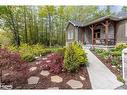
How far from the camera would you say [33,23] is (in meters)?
6.07

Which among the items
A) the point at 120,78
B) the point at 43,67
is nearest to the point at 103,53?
the point at 120,78

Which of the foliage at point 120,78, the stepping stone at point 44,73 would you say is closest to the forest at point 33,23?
the stepping stone at point 44,73

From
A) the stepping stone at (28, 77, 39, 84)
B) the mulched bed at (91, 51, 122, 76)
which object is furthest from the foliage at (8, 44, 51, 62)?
the mulched bed at (91, 51, 122, 76)

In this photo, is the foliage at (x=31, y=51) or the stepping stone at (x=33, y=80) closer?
the stepping stone at (x=33, y=80)

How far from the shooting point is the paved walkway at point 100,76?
486cm

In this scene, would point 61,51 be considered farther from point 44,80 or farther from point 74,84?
point 74,84

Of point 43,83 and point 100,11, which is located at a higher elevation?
point 100,11

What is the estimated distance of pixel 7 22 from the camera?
6223mm

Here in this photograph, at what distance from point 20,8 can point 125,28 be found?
404 centimetres

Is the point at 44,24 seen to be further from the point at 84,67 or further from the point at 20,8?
the point at 84,67

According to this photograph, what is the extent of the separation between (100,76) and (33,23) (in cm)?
255

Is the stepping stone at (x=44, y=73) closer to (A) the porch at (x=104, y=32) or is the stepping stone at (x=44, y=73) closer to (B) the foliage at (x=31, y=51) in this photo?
(B) the foliage at (x=31, y=51)

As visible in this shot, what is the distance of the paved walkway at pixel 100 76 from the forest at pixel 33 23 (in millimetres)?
1210
